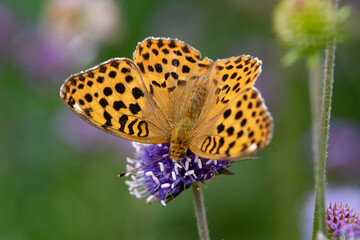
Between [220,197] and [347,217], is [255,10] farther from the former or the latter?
[347,217]

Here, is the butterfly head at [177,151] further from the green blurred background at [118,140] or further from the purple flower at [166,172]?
the green blurred background at [118,140]

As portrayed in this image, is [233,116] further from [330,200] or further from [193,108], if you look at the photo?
[330,200]

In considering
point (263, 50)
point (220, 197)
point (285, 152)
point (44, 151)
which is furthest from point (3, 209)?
point (263, 50)

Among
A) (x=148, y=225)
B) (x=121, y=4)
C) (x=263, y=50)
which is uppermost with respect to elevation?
(x=121, y=4)

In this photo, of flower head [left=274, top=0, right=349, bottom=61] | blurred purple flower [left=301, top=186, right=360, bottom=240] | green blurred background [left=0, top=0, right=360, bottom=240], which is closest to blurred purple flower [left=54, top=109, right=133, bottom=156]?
green blurred background [left=0, top=0, right=360, bottom=240]

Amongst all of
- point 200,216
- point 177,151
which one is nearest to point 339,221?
point 200,216
